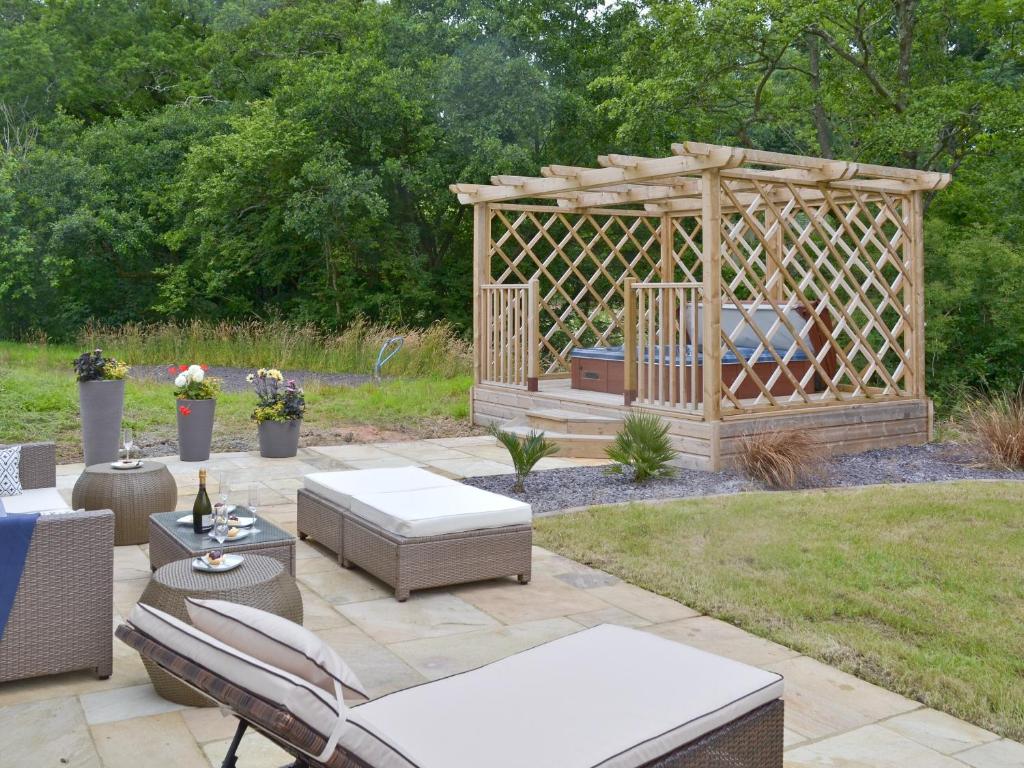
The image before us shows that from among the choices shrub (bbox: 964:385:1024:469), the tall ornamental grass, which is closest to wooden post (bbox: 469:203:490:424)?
the tall ornamental grass

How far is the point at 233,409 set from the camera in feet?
27.7

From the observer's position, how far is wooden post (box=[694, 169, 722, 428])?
20.5 ft

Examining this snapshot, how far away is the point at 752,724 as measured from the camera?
5.96 ft

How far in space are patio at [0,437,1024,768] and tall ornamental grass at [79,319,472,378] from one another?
739 centimetres

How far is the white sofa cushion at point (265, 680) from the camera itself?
4.67 ft

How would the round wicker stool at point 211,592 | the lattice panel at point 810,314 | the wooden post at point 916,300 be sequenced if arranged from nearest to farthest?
the round wicker stool at point 211,592 < the lattice panel at point 810,314 < the wooden post at point 916,300

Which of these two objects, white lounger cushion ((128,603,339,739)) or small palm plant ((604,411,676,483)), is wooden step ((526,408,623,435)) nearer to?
small palm plant ((604,411,676,483))

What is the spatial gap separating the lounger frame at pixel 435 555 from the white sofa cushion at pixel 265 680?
182 cm

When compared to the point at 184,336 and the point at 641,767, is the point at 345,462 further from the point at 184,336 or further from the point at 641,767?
the point at 184,336

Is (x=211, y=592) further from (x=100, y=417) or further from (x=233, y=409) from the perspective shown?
(x=233, y=409)

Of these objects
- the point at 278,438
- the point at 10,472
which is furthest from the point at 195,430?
the point at 10,472

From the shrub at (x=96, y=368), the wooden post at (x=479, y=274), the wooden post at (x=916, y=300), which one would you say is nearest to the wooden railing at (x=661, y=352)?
the wooden post at (x=479, y=274)

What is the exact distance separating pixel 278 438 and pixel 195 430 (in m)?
0.53

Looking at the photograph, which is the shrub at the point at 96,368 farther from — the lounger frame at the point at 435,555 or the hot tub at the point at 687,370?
the hot tub at the point at 687,370
